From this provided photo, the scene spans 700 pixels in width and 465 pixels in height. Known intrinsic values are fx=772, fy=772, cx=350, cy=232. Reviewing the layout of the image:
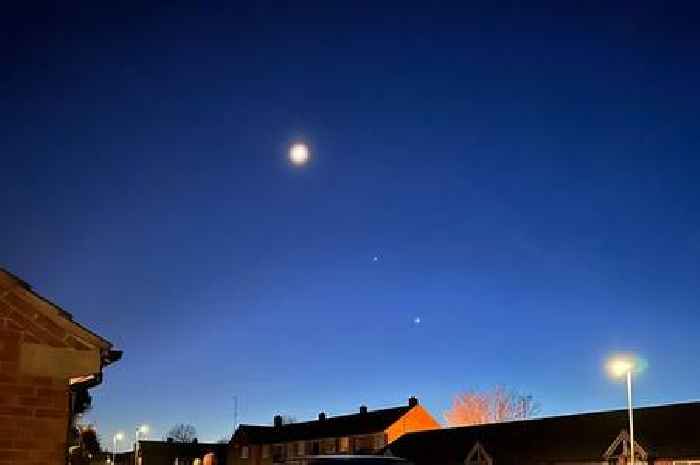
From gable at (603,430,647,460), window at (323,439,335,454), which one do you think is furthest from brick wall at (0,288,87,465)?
window at (323,439,335,454)

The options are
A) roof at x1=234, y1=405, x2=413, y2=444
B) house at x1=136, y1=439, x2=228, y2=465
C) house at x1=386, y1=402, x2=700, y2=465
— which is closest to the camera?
house at x1=386, y1=402, x2=700, y2=465

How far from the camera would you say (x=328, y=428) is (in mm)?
78125

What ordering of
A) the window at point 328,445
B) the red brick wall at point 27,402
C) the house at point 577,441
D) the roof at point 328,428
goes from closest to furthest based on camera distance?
the red brick wall at point 27,402 < the house at point 577,441 < the roof at point 328,428 < the window at point 328,445

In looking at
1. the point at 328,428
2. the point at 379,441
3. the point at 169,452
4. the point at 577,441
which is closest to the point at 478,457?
the point at 577,441

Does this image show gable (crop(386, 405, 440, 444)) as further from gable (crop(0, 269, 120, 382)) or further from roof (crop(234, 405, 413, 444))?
gable (crop(0, 269, 120, 382))

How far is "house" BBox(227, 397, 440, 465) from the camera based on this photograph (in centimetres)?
6969

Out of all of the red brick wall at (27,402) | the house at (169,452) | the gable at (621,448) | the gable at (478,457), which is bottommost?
the house at (169,452)

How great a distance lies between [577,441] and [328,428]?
37729mm

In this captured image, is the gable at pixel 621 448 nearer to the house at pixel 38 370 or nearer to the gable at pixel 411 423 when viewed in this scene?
→ the gable at pixel 411 423

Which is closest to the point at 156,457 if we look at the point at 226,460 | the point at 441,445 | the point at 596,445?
the point at 226,460

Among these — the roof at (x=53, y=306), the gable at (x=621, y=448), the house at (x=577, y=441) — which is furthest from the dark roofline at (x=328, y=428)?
the roof at (x=53, y=306)

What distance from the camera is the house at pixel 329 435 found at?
6969cm

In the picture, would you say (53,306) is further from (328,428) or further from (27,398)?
(328,428)

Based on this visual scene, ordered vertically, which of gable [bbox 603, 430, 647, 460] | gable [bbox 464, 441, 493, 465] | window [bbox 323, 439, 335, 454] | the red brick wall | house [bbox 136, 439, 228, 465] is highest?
the red brick wall
